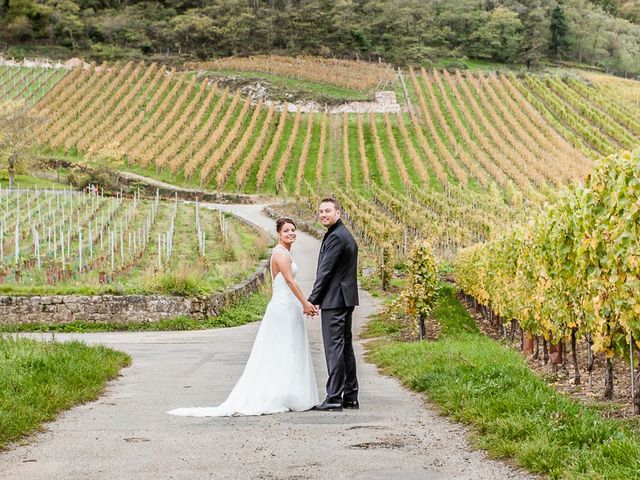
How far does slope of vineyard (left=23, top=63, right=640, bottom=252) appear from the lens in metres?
58.0

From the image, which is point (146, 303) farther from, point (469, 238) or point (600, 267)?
point (469, 238)

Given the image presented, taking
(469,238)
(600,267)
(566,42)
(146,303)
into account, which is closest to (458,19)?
(566,42)

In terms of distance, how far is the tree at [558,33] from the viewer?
111 m

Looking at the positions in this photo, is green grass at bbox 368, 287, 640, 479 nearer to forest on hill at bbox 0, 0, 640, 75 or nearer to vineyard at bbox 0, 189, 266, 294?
vineyard at bbox 0, 189, 266, 294

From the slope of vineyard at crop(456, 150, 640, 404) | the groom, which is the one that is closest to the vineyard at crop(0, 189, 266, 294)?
the slope of vineyard at crop(456, 150, 640, 404)

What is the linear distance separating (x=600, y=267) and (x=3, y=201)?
→ 3669 cm

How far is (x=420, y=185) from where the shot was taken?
56.4 meters

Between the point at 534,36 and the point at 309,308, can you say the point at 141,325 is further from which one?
the point at 534,36

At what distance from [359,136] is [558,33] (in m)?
54.6

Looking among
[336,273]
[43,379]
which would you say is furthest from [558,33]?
[43,379]

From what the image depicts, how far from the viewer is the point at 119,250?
94.4 ft

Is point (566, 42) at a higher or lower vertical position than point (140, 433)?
higher

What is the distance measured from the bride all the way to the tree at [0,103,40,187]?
148 feet

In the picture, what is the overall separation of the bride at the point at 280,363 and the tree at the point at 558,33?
363ft
